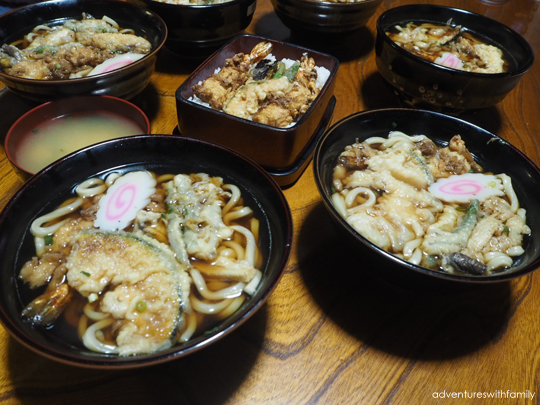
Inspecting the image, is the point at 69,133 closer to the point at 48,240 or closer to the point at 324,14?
the point at 48,240

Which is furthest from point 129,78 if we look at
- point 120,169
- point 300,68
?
point 300,68

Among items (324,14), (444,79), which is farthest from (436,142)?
(324,14)

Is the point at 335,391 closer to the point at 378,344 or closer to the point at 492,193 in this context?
the point at 378,344

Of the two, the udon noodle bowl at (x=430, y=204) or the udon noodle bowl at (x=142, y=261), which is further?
the udon noodle bowl at (x=430, y=204)

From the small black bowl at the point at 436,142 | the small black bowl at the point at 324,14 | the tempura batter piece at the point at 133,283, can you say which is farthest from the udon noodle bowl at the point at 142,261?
the small black bowl at the point at 324,14

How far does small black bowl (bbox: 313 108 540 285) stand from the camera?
1240 mm

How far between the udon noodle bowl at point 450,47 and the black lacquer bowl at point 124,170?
1.68m

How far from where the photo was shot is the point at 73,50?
2223 millimetres

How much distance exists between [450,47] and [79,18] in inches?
104

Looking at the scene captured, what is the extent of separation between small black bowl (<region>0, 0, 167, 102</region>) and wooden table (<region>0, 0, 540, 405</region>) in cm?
49

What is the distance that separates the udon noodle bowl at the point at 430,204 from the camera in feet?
4.78

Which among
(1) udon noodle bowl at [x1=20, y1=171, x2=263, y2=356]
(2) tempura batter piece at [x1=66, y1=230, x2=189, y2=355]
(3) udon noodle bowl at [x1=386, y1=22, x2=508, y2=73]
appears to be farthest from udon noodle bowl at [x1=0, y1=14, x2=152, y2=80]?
(3) udon noodle bowl at [x1=386, y1=22, x2=508, y2=73]

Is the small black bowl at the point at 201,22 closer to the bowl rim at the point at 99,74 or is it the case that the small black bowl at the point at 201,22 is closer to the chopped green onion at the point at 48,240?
the bowl rim at the point at 99,74

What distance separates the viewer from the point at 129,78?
6.49 feet
